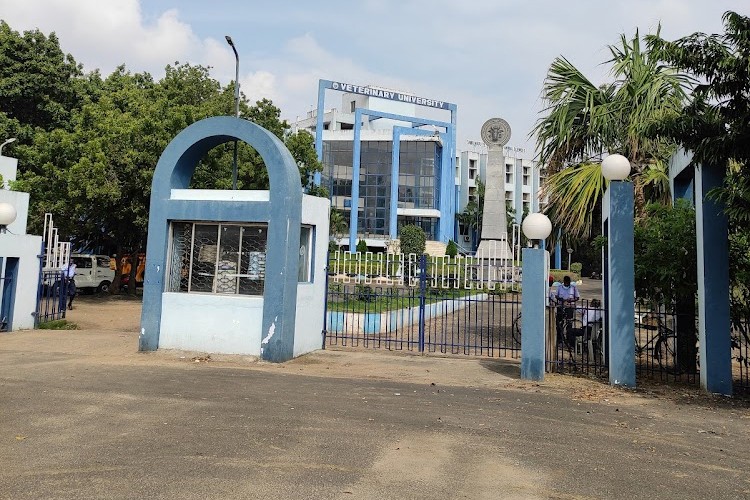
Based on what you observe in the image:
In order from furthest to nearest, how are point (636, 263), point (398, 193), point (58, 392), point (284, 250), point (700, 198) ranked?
point (398, 193) < point (284, 250) < point (636, 263) < point (700, 198) < point (58, 392)

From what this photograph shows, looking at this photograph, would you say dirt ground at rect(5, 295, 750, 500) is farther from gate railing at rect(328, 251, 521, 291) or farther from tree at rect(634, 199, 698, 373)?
gate railing at rect(328, 251, 521, 291)

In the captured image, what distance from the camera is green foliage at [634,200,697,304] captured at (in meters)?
9.05

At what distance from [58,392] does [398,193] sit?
5501 cm

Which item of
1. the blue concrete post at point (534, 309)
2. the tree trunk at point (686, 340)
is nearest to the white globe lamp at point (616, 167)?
the blue concrete post at point (534, 309)

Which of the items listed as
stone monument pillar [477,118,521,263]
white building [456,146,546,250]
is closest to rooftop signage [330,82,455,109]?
white building [456,146,546,250]

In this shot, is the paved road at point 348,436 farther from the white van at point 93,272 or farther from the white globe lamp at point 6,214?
the white van at point 93,272

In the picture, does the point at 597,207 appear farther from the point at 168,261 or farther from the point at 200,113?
the point at 200,113

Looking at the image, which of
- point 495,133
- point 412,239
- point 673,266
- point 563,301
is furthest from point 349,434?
point 412,239

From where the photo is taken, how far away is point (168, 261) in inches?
430

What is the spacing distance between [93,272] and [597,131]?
2280cm

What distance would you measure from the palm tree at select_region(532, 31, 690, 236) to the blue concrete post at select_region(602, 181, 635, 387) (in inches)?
108

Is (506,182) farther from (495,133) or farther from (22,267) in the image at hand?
(22,267)

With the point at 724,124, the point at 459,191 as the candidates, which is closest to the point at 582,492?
the point at 724,124

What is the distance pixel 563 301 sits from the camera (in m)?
11.2
